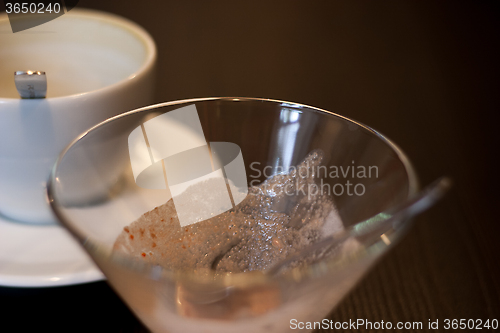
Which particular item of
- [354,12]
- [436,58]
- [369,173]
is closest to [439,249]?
[369,173]

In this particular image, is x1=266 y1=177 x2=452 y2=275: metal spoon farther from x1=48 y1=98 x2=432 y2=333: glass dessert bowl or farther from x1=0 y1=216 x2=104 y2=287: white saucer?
x1=0 y1=216 x2=104 y2=287: white saucer

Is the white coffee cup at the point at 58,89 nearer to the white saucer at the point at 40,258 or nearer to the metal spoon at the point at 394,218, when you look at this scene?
the white saucer at the point at 40,258

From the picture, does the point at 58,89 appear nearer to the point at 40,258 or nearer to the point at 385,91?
the point at 40,258

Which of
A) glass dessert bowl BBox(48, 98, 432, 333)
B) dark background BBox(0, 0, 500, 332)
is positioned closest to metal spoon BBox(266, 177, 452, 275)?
glass dessert bowl BBox(48, 98, 432, 333)

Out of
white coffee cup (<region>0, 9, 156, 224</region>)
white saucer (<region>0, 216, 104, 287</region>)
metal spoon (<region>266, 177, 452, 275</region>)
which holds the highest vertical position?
metal spoon (<region>266, 177, 452, 275</region>)

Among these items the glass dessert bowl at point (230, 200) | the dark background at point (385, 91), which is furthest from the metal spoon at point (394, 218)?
the dark background at point (385, 91)
